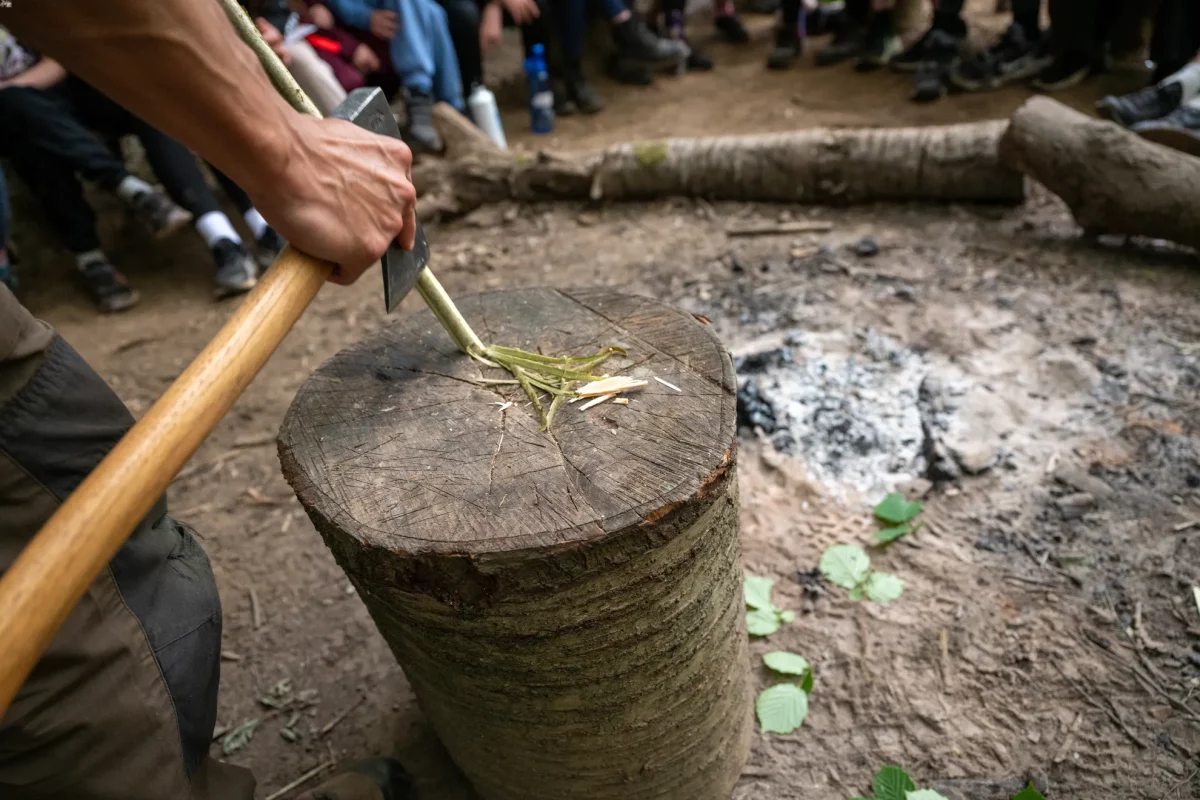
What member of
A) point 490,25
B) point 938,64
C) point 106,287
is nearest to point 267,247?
point 106,287

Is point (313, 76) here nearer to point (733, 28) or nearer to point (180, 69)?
point (180, 69)

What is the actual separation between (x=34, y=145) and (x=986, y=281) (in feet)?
16.6

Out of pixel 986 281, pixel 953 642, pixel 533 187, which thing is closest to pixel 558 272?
pixel 533 187

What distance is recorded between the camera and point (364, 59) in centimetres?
526

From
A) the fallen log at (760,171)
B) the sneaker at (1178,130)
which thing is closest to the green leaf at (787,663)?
the fallen log at (760,171)

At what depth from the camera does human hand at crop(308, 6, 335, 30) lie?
16.9 ft

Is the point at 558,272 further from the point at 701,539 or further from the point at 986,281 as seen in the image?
the point at 701,539

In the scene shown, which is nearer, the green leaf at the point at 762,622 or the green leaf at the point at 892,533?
the green leaf at the point at 762,622

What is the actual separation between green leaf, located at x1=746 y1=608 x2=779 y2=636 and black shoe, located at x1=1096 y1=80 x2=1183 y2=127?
349 cm

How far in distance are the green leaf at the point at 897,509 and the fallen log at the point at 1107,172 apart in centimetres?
186

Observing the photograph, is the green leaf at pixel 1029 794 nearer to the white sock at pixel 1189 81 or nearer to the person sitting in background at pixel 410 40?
the white sock at pixel 1189 81

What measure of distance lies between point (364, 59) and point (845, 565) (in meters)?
4.74

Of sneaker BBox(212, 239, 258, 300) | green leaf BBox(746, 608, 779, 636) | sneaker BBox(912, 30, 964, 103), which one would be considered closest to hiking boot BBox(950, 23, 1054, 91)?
sneaker BBox(912, 30, 964, 103)

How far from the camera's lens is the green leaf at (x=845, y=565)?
2.29 metres
